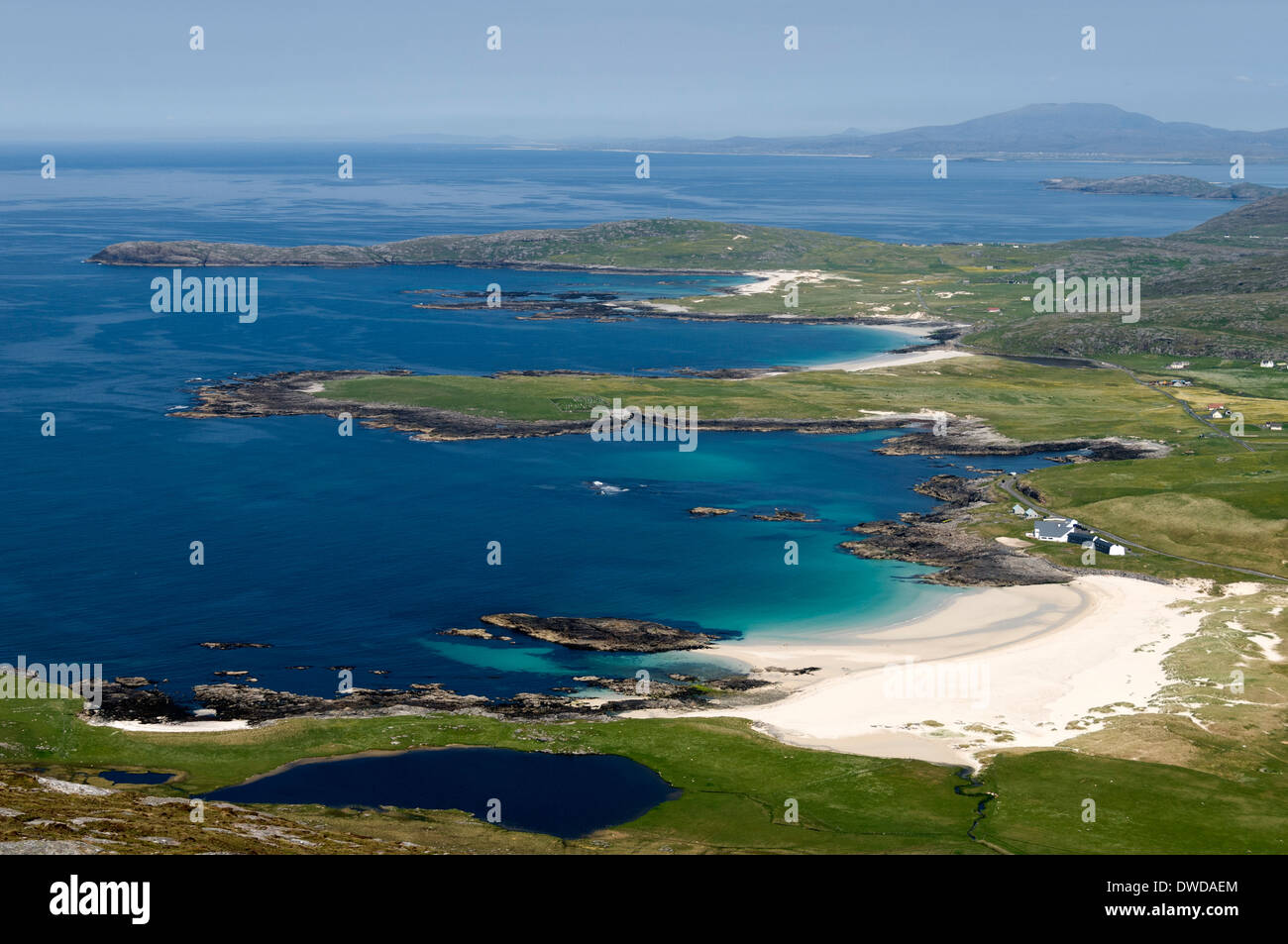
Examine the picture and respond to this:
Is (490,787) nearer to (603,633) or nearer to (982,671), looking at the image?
(603,633)

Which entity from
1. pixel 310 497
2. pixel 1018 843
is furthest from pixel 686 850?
pixel 310 497

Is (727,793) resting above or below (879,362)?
below

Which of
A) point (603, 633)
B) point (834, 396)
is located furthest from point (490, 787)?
point (834, 396)

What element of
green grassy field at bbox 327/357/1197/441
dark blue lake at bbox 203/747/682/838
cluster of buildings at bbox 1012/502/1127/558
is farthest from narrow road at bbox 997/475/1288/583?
dark blue lake at bbox 203/747/682/838

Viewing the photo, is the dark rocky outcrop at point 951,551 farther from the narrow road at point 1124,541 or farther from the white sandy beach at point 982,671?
the narrow road at point 1124,541

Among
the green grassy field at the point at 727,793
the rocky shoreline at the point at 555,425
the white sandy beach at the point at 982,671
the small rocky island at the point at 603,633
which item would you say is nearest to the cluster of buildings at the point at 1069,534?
the white sandy beach at the point at 982,671

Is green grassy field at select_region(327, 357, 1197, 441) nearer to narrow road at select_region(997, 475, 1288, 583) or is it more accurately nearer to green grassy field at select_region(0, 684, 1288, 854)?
narrow road at select_region(997, 475, 1288, 583)
